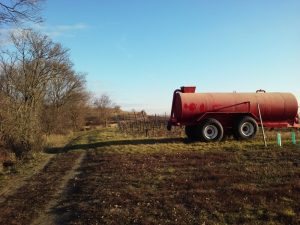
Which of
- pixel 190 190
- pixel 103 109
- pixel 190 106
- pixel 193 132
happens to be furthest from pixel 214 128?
pixel 103 109

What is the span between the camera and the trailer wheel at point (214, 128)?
21156 mm

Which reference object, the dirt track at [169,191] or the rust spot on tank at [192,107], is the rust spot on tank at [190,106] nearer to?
the rust spot on tank at [192,107]

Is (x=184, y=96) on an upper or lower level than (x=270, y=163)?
upper

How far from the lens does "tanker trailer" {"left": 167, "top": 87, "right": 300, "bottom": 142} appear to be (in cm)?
2133

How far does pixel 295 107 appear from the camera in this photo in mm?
22062

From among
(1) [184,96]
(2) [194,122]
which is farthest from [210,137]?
(1) [184,96]

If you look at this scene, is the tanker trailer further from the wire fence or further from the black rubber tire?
the wire fence

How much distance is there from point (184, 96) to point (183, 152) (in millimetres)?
4518

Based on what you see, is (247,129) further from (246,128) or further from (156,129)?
(156,129)

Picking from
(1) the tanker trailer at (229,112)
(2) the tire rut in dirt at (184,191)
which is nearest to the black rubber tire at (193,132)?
(1) the tanker trailer at (229,112)

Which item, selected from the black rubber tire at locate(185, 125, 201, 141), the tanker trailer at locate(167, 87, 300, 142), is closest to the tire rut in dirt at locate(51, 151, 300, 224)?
the tanker trailer at locate(167, 87, 300, 142)

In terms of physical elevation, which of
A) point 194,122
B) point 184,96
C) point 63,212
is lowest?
point 63,212

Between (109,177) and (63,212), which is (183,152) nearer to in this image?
(109,177)

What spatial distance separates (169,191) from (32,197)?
3816mm
